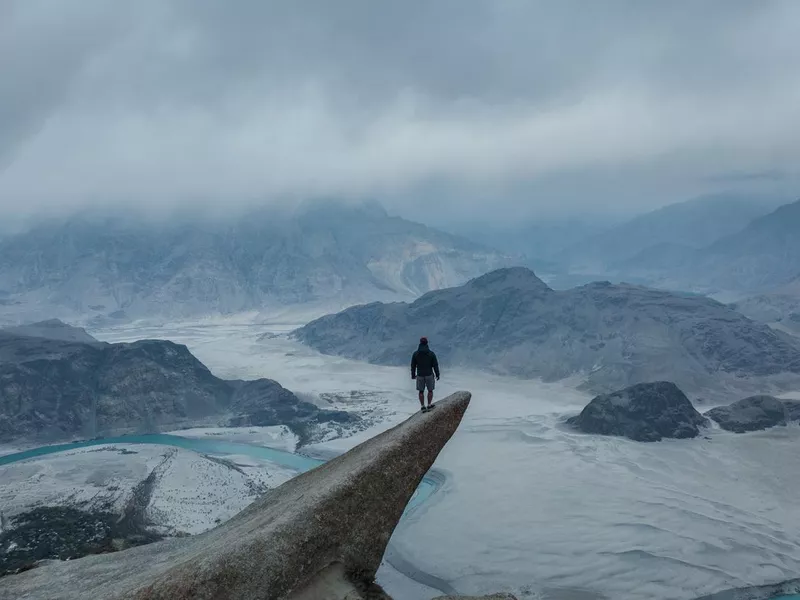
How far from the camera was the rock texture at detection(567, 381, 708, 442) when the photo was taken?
322 ft

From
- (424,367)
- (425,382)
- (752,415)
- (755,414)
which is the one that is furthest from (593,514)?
(755,414)

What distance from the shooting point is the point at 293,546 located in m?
13.7

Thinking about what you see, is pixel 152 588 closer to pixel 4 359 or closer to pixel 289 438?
pixel 289 438

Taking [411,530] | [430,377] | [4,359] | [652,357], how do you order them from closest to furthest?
[430,377]
[411,530]
[4,359]
[652,357]

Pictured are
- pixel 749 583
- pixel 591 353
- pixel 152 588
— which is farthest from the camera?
pixel 591 353

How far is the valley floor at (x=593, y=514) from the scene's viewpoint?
51594 millimetres

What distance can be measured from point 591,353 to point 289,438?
9098 cm

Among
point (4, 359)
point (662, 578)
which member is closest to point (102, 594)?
point (662, 578)

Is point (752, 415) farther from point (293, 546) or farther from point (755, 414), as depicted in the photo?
point (293, 546)

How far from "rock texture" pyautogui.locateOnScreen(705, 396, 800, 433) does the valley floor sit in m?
3.38

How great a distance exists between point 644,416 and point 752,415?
18.8 meters

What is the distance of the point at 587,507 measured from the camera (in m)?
67.1

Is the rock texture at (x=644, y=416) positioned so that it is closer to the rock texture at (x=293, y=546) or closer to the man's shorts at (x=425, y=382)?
the man's shorts at (x=425, y=382)

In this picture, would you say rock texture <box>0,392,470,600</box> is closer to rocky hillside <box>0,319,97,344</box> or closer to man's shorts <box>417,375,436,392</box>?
man's shorts <box>417,375,436,392</box>
